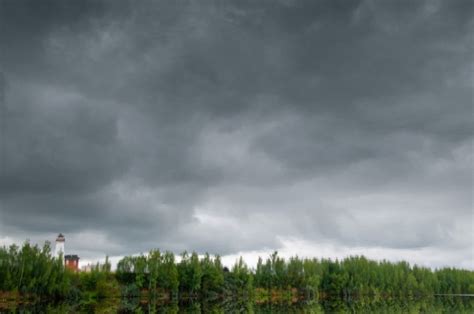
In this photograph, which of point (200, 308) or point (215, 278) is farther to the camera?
point (215, 278)

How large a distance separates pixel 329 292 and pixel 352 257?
57.1 feet

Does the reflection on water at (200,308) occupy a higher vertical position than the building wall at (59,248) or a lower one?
lower

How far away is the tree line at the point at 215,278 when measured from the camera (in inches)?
2889

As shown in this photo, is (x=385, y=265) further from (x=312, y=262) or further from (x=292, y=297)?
(x=292, y=297)

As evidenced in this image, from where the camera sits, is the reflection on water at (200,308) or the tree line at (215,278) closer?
the reflection on water at (200,308)

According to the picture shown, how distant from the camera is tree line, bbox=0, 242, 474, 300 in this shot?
73.4 meters

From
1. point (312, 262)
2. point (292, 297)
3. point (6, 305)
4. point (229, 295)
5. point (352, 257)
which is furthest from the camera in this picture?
point (352, 257)

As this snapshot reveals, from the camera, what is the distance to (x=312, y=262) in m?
124

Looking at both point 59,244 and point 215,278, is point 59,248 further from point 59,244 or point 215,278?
point 215,278

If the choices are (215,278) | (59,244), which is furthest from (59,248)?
(215,278)

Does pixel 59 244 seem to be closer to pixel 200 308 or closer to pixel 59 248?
pixel 59 248

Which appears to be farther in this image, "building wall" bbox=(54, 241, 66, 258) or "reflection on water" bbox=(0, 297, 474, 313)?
"building wall" bbox=(54, 241, 66, 258)

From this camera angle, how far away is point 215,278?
9931 centimetres

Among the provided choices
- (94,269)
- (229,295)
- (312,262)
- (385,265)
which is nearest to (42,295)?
(94,269)
